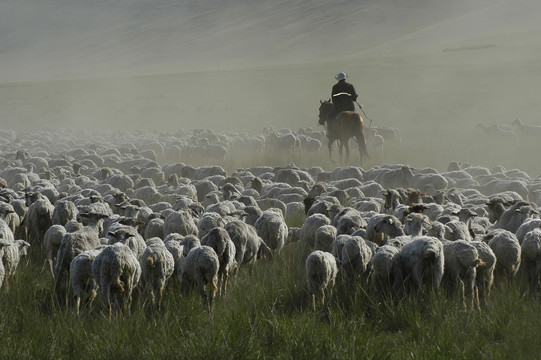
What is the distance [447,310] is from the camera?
24.2ft

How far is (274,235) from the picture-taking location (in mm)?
10391

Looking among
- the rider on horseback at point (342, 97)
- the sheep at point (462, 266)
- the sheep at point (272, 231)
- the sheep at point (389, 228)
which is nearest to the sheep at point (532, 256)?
the sheep at point (462, 266)

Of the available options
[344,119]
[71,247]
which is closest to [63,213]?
[71,247]

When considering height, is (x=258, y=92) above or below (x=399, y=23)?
below

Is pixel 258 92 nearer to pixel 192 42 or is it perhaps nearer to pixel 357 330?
pixel 357 330

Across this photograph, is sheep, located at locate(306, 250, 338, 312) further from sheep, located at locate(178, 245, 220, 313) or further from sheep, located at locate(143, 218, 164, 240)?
sheep, located at locate(143, 218, 164, 240)

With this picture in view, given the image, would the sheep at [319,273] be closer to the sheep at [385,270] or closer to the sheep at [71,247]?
the sheep at [385,270]

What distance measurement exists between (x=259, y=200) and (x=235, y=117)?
37.9 meters

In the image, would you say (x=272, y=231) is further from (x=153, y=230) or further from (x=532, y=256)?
(x=532, y=256)

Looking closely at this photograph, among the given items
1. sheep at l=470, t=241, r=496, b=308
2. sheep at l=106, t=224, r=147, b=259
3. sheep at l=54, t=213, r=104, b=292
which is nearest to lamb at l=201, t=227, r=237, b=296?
sheep at l=106, t=224, r=147, b=259

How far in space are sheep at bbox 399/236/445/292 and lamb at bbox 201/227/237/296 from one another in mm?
2345

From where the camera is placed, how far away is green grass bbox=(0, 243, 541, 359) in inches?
263

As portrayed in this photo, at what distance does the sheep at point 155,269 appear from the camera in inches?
316

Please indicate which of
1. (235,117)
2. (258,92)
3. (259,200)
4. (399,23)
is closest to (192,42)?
(399,23)
